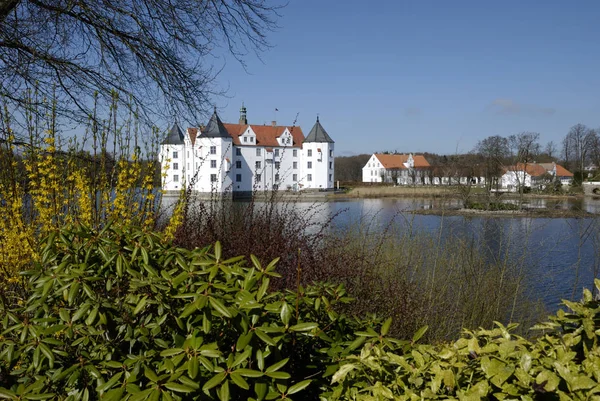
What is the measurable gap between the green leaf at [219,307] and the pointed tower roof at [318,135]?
60344mm

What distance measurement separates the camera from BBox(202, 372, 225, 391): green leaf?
1475 mm

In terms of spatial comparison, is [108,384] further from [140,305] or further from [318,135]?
[318,135]

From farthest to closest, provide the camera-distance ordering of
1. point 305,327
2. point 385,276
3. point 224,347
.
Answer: point 385,276 < point 224,347 < point 305,327

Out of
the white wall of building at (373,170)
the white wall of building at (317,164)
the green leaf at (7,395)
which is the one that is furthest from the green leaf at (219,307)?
the white wall of building at (373,170)

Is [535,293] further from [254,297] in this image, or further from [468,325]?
[254,297]

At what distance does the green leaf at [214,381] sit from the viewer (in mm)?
1475

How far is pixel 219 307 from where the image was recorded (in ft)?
5.26

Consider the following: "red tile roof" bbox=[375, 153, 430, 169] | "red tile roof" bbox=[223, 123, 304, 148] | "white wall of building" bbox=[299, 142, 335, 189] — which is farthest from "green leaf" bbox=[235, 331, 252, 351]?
"red tile roof" bbox=[375, 153, 430, 169]

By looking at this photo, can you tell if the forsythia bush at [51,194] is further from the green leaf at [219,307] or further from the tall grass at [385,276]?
the green leaf at [219,307]

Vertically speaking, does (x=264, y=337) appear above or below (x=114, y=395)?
above

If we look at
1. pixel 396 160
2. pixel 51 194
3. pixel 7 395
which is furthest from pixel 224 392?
pixel 396 160

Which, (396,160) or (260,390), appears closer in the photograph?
(260,390)

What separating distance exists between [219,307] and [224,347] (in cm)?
43

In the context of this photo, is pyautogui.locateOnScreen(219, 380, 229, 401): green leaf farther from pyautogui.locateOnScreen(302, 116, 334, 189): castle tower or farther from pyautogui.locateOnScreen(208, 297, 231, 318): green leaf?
pyautogui.locateOnScreen(302, 116, 334, 189): castle tower
